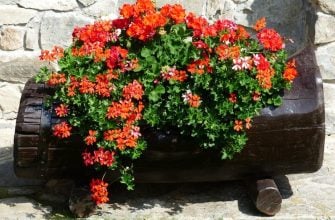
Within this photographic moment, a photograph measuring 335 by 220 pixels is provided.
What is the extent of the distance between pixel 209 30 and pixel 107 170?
32.1 inches

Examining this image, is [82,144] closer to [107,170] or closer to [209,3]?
[107,170]

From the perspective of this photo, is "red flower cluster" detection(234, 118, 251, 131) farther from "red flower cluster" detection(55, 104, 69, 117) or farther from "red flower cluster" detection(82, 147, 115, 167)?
"red flower cluster" detection(55, 104, 69, 117)

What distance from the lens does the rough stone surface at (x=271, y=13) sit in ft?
14.1

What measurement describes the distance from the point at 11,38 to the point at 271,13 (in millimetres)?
1706

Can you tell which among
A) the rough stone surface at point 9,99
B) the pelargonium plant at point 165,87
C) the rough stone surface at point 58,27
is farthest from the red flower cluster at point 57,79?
the rough stone surface at point 9,99

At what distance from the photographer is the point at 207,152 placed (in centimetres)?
307

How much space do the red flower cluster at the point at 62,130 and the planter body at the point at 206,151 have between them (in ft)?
0.28

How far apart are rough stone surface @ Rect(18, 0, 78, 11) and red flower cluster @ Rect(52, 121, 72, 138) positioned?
1489mm

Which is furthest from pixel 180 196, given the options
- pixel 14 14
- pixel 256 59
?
pixel 14 14

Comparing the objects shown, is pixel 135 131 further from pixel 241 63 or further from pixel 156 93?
pixel 241 63

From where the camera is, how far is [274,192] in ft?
10.3

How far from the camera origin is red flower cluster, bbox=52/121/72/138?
294 centimetres

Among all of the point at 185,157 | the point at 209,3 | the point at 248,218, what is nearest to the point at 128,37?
the point at 185,157

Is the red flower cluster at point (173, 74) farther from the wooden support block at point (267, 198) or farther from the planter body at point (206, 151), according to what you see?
the wooden support block at point (267, 198)
